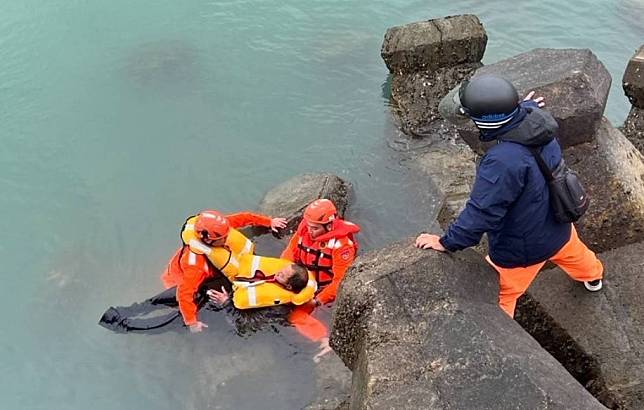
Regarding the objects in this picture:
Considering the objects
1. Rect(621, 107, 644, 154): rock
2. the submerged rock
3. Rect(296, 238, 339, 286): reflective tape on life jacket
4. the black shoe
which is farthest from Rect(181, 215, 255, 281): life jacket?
the submerged rock

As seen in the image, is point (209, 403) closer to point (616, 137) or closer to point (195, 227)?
point (195, 227)

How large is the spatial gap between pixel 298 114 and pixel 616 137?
243 inches

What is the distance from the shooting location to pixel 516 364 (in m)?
3.17

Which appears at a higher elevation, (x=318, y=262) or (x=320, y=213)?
(x=320, y=213)

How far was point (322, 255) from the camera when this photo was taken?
6773mm

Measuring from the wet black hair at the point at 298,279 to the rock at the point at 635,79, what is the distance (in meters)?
3.66

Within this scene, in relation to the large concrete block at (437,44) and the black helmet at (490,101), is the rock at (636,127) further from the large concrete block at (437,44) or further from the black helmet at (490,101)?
the black helmet at (490,101)

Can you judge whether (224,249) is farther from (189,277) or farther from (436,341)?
(436,341)

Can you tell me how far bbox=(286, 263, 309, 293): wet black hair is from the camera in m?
6.60

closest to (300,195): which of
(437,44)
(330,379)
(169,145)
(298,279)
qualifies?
(298,279)

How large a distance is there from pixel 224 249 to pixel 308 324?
1.21 metres

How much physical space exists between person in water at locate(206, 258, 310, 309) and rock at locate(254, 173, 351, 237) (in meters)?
1.38

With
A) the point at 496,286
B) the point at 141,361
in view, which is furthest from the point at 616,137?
the point at 141,361

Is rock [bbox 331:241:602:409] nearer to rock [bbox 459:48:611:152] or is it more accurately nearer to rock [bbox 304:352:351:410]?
rock [bbox 459:48:611:152]
